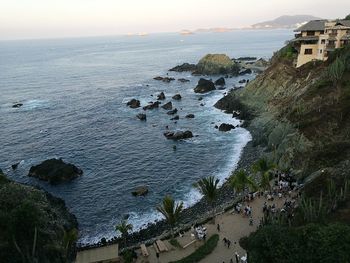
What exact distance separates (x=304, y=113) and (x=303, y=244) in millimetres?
47063

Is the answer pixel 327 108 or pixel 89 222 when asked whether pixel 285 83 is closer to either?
pixel 327 108

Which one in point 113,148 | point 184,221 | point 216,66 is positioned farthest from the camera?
point 216,66

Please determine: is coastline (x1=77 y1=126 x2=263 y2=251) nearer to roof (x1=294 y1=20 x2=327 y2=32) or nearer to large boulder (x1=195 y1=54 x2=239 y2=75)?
roof (x1=294 y1=20 x2=327 y2=32)

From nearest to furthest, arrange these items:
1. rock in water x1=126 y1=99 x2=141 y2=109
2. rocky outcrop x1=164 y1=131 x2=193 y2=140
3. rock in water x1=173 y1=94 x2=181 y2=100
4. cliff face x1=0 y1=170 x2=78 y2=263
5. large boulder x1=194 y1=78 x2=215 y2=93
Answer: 1. cliff face x1=0 y1=170 x2=78 y2=263
2. rocky outcrop x1=164 y1=131 x2=193 y2=140
3. rock in water x1=126 y1=99 x2=141 y2=109
4. rock in water x1=173 y1=94 x2=181 y2=100
5. large boulder x1=194 y1=78 x2=215 y2=93

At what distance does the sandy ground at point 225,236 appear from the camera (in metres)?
38.0

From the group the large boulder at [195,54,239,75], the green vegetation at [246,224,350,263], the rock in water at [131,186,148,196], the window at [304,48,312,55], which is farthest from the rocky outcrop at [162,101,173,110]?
the green vegetation at [246,224,350,263]

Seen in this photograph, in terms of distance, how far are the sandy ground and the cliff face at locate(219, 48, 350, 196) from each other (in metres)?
9.87

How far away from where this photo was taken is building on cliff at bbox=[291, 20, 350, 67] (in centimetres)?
9106

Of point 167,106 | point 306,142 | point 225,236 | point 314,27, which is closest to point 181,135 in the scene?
point 167,106

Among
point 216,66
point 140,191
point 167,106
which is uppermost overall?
point 216,66

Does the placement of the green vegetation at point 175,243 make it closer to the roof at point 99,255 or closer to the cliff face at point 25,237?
the roof at point 99,255

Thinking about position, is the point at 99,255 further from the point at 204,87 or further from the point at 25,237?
the point at 204,87

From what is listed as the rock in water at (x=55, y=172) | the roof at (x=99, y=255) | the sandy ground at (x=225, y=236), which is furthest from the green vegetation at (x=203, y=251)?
the rock in water at (x=55, y=172)

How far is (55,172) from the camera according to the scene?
209ft
